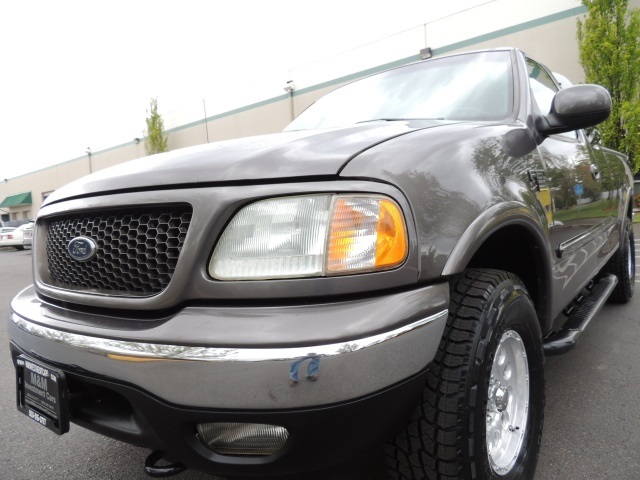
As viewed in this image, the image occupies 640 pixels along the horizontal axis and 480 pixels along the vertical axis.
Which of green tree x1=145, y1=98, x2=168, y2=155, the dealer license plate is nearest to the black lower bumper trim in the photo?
the dealer license plate

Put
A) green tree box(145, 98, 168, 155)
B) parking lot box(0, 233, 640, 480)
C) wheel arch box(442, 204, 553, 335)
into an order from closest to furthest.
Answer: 1. wheel arch box(442, 204, 553, 335)
2. parking lot box(0, 233, 640, 480)
3. green tree box(145, 98, 168, 155)

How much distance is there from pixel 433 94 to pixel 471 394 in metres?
1.50

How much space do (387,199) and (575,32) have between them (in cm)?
1441

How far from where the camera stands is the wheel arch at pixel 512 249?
133 centimetres

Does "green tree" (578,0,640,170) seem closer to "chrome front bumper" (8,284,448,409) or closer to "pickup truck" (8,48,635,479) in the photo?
"pickup truck" (8,48,635,479)

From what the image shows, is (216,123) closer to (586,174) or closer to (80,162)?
(80,162)

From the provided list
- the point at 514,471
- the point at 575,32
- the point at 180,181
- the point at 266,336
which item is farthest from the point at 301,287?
the point at 575,32

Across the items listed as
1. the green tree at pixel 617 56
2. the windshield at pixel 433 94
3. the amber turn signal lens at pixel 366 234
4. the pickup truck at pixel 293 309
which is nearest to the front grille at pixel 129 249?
the pickup truck at pixel 293 309

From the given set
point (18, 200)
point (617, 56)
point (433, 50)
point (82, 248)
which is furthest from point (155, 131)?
point (82, 248)

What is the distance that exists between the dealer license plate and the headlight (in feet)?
1.89

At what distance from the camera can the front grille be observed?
128 cm

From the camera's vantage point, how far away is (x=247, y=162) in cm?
128

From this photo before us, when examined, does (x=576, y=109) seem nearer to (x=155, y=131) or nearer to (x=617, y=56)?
(x=617, y=56)

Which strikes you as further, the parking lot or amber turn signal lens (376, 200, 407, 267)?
the parking lot
